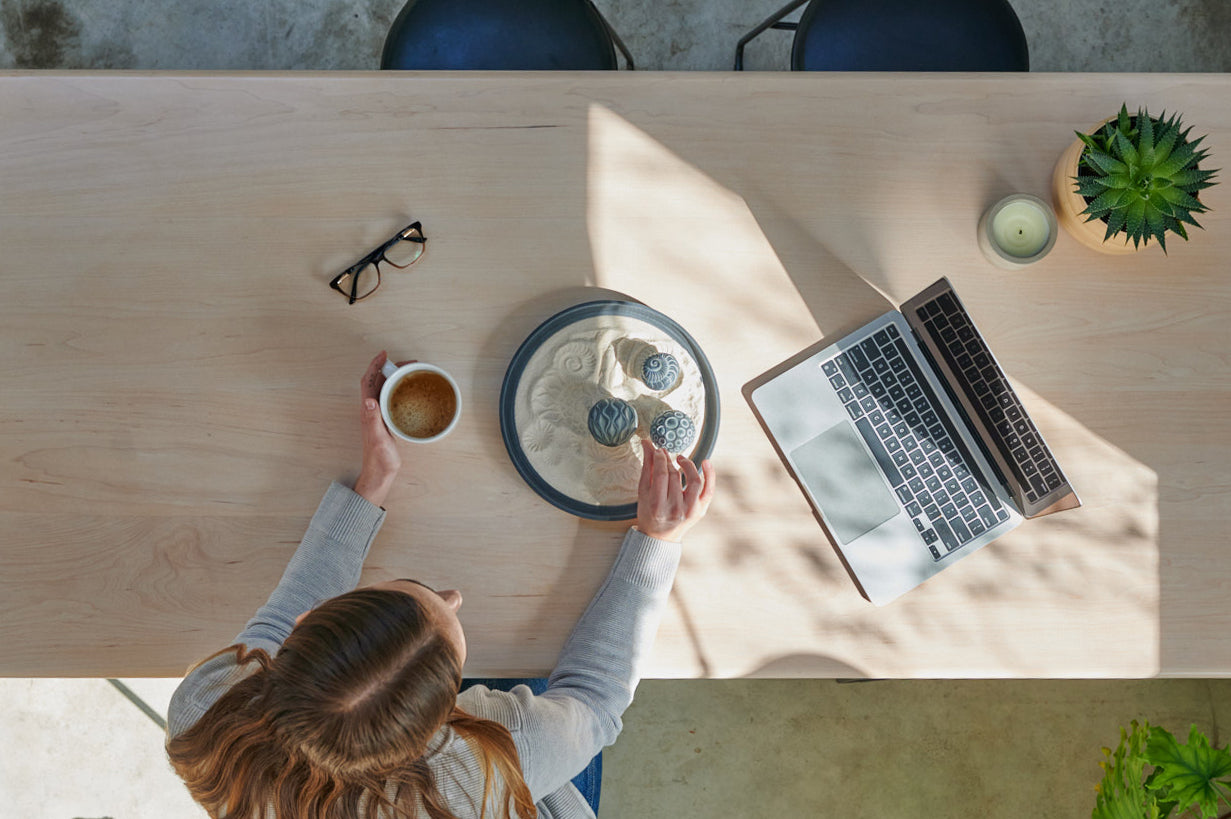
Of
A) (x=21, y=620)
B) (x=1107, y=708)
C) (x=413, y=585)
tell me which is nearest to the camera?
(x=413, y=585)

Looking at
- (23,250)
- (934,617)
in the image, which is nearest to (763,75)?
(934,617)

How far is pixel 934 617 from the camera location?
109 cm

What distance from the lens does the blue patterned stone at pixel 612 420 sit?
1037mm

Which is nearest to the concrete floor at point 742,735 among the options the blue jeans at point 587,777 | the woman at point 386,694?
the blue jeans at point 587,777

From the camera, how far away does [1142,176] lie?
100cm

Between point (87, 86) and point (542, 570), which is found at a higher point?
point (87, 86)

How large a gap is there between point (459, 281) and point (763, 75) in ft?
1.65

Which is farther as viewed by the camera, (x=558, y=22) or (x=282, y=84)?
(x=558, y=22)

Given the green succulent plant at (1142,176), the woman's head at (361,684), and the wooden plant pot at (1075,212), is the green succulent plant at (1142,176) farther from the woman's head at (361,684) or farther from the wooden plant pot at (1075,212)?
the woman's head at (361,684)

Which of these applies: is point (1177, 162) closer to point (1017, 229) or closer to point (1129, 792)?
point (1017, 229)

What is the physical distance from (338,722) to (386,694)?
0.17 ft

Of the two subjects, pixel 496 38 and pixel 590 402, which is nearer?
pixel 590 402

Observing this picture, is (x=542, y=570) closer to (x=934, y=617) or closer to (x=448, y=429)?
(x=448, y=429)

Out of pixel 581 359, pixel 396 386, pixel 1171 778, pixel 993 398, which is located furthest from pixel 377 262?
pixel 1171 778
